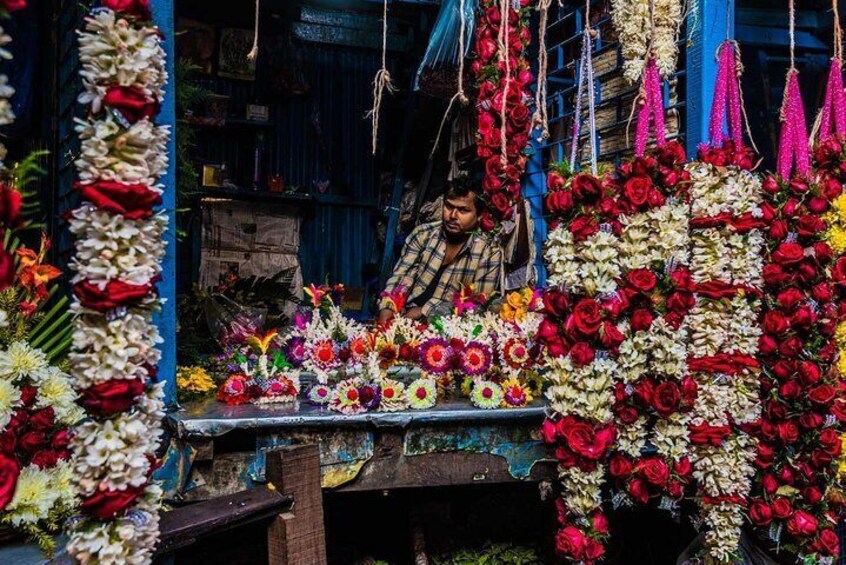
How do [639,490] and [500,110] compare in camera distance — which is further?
[500,110]

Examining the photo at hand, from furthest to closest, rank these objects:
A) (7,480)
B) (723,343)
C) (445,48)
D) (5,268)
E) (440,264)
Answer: (440,264), (445,48), (723,343), (7,480), (5,268)

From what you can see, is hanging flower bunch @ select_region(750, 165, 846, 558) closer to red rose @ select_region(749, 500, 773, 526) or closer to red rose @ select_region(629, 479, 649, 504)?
red rose @ select_region(749, 500, 773, 526)

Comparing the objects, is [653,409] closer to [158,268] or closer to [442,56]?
[158,268]

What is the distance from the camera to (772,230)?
3027 millimetres

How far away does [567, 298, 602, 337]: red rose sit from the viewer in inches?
109

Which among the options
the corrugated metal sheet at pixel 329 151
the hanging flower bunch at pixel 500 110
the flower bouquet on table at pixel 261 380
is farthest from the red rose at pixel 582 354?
the corrugated metal sheet at pixel 329 151

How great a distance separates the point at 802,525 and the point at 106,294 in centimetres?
298

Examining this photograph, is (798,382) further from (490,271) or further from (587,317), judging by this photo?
(490,271)

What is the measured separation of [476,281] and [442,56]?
1.77 meters

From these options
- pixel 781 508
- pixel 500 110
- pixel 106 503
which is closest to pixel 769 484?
pixel 781 508

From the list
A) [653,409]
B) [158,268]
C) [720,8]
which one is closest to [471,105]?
[720,8]

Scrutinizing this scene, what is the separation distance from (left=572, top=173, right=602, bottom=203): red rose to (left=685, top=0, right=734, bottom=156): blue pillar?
1355mm

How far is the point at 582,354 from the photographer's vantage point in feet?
9.16

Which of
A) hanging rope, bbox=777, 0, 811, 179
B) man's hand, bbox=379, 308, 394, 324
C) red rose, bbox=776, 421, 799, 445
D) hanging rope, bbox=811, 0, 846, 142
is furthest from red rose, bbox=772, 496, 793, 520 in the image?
man's hand, bbox=379, 308, 394, 324
